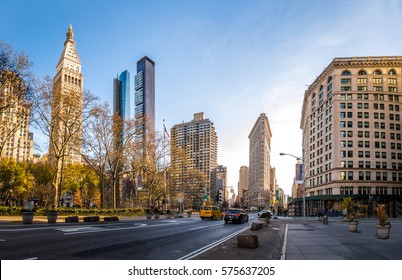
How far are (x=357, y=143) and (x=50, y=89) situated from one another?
78430 mm

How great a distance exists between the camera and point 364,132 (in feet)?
298

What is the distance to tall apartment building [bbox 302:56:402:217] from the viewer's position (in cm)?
8775

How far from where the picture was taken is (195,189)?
12756 centimetres

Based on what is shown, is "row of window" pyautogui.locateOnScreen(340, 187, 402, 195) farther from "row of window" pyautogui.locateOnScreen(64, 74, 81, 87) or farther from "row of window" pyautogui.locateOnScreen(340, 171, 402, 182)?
"row of window" pyautogui.locateOnScreen(64, 74, 81, 87)

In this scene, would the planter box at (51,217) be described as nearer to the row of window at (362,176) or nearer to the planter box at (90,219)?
the planter box at (90,219)

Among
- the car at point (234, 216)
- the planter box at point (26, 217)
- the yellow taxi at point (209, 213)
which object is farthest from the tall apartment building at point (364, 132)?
the planter box at point (26, 217)

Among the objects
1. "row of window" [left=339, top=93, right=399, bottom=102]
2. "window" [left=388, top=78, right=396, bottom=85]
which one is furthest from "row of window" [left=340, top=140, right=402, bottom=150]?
"window" [left=388, top=78, right=396, bottom=85]

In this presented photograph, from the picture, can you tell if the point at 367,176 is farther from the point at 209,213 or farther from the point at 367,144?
the point at 209,213

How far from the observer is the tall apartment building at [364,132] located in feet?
288

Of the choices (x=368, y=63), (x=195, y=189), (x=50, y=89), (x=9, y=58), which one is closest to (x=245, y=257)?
(x=9, y=58)

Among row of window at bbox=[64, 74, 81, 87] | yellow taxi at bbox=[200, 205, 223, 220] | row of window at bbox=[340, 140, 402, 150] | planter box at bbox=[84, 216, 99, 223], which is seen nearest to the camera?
planter box at bbox=[84, 216, 99, 223]

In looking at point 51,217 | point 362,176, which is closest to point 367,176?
point 362,176

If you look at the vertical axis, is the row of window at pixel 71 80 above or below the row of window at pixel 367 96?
above

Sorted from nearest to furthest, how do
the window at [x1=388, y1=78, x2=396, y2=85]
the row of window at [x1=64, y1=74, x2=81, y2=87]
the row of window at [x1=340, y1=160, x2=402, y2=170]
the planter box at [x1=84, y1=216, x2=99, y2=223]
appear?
the planter box at [x1=84, y1=216, x2=99, y2=223] < the row of window at [x1=340, y1=160, x2=402, y2=170] < the window at [x1=388, y1=78, x2=396, y2=85] < the row of window at [x1=64, y1=74, x2=81, y2=87]
